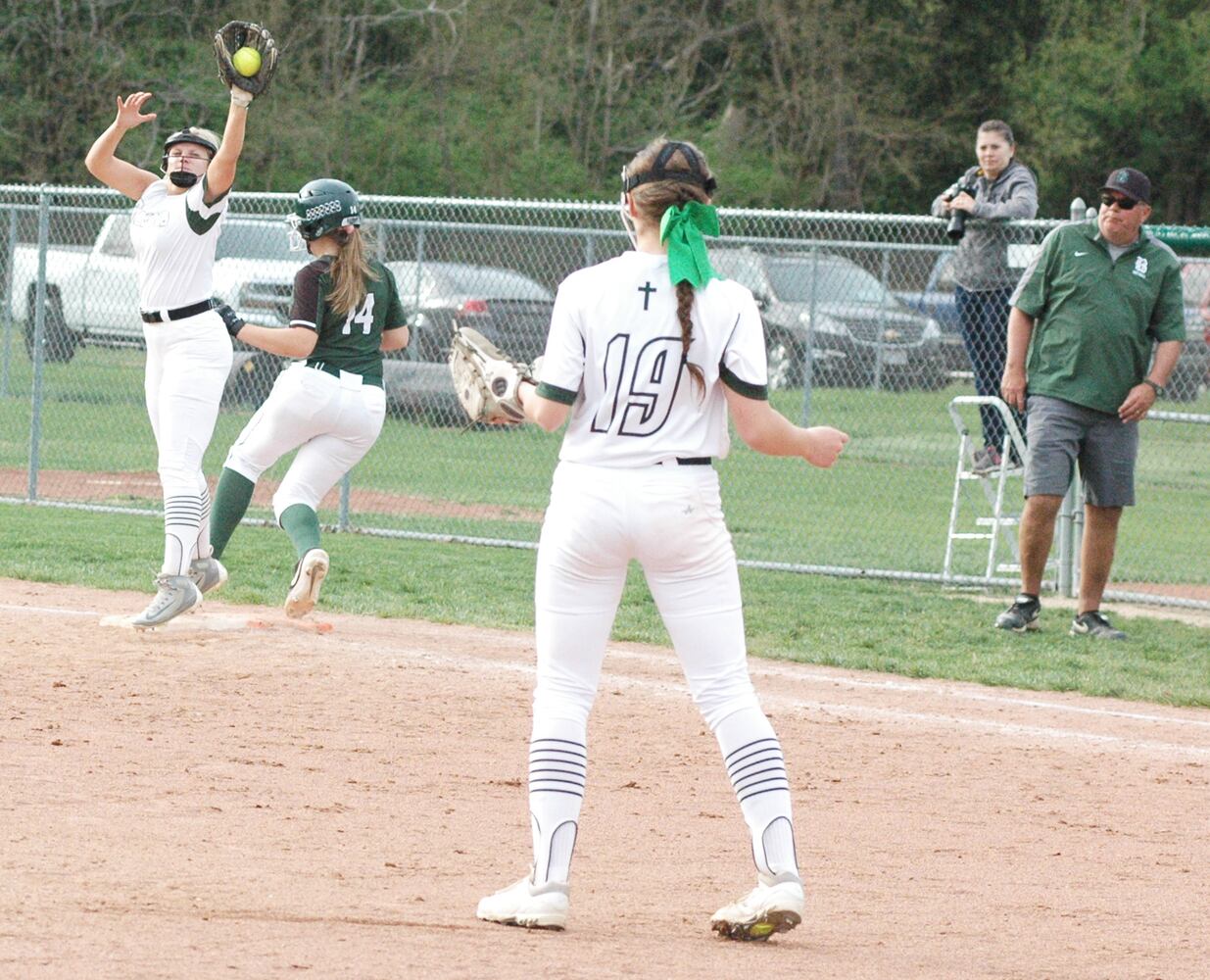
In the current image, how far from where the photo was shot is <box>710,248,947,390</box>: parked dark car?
677 inches

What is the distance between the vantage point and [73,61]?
29.7m

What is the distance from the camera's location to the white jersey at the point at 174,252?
8609 millimetres

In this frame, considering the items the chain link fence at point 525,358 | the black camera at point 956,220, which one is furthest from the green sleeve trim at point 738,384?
the chain link fence at point 525,358

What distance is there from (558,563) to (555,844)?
0.69 m

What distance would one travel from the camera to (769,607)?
10.8 meters

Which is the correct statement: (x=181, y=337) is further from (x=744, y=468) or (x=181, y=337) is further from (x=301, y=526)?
(x=744, y=468)

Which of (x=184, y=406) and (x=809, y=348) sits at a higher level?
(x=809, y=348)

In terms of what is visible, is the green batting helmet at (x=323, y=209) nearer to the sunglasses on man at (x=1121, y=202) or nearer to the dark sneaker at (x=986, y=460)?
the sunglasses on man at (x=1121, y=202)

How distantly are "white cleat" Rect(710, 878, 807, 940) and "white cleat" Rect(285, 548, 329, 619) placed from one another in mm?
3922

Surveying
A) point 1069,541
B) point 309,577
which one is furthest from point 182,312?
point 1069,541

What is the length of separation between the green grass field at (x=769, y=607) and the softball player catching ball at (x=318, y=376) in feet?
4.65

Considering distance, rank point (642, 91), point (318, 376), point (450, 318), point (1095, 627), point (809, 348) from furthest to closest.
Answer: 1. point (642, 91)
2. point (450, 318)
3. point (809, 348)
4. point (1095, 627)
5. point (318, 376)

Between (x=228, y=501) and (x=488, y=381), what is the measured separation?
3.88 metres

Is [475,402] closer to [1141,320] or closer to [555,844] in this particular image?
[555,844]
